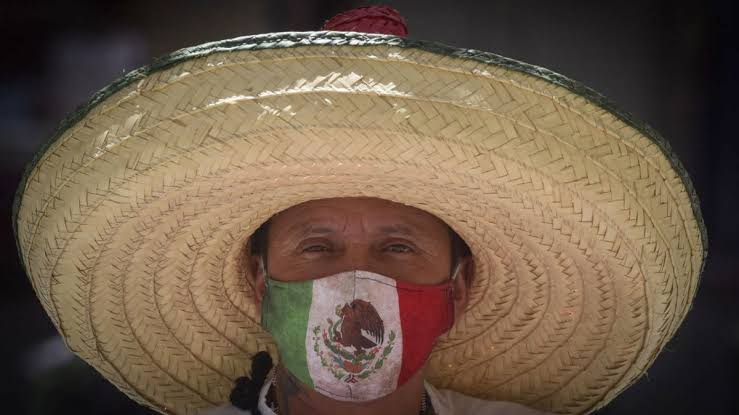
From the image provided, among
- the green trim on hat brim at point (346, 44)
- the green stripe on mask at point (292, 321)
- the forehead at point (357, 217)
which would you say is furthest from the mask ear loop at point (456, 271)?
the green trim on hat brim at point (346, 44)

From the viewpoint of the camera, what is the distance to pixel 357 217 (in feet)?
6.98

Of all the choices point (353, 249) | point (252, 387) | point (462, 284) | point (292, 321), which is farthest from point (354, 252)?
point (252, 387)

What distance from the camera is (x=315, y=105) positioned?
1.60 metres

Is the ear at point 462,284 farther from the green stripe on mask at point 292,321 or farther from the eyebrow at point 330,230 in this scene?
the green stripe on mask at point 292,321

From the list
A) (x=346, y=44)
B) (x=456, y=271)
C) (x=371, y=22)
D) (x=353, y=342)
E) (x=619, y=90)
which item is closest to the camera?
(x=346, y=44)

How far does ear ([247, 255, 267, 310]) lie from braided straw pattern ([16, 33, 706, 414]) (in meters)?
0.04

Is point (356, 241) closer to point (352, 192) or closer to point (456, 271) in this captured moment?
point (352, 192)

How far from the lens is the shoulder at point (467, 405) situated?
2.39 meters

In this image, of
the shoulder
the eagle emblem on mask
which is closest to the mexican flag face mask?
the eagle emblem on mask

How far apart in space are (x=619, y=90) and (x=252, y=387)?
224 cm

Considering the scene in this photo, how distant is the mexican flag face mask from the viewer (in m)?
1.98

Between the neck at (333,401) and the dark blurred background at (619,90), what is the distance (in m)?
1.56

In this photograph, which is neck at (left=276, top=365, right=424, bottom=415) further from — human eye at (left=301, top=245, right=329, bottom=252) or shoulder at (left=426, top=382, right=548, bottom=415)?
human eye at (left=301, top=245, right=329, bottom=252)

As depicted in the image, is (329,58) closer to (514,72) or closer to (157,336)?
(514,72)
